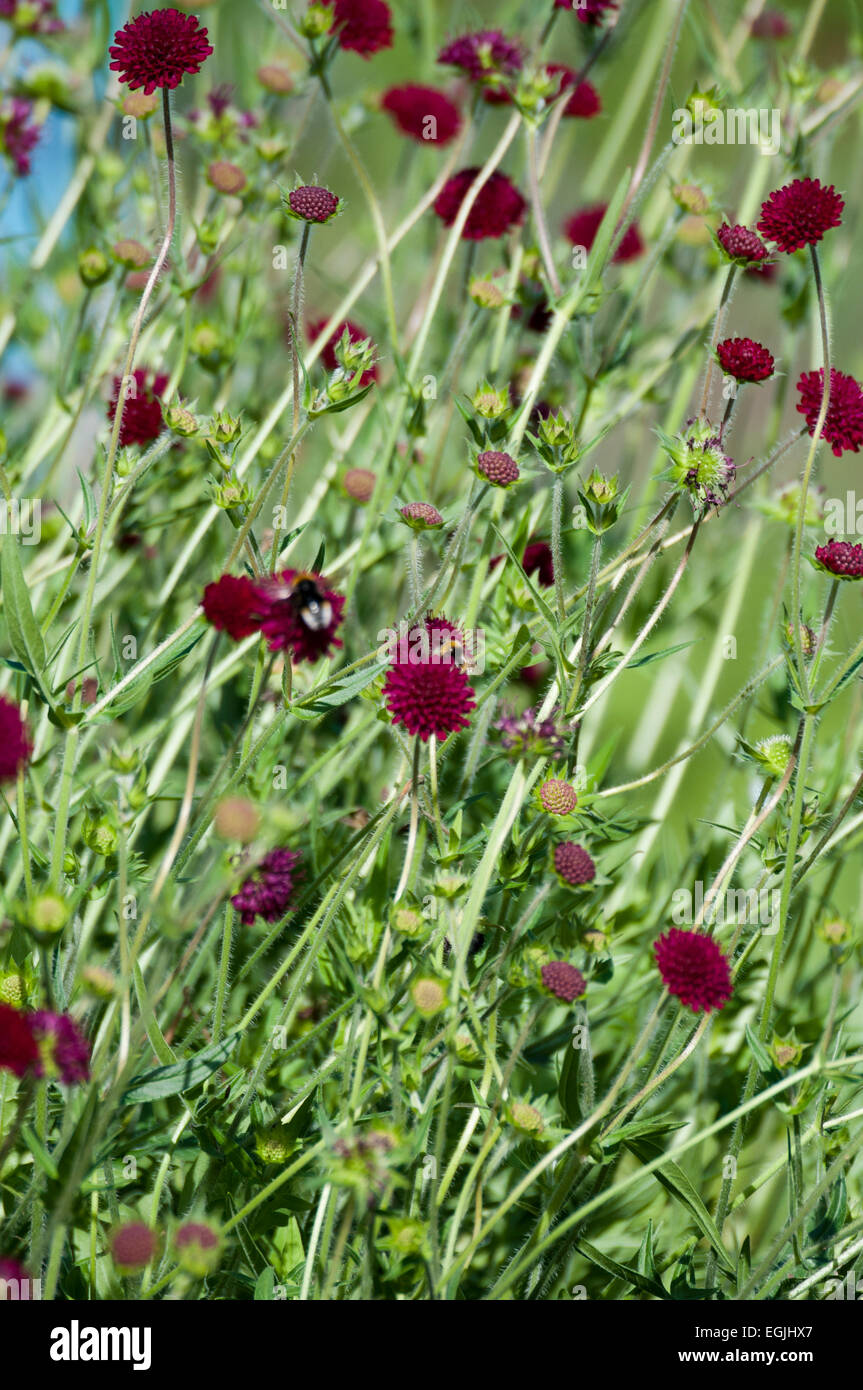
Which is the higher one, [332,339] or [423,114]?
[423,114]

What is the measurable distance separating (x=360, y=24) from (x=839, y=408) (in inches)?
25.1

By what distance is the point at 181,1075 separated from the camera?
83cm

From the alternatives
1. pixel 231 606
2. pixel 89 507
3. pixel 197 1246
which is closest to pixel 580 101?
pixel 89 507

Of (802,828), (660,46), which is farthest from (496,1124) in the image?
(660,46)

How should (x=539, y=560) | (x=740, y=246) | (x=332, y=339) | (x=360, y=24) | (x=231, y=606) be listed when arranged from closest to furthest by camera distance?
(x=231, y=606)
(x=740, y=246)
(x=360, y=24)
(x=539, y=560)
(x=332, y=339)

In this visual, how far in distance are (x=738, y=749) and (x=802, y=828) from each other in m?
0.10

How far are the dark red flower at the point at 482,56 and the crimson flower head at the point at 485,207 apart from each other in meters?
0.10

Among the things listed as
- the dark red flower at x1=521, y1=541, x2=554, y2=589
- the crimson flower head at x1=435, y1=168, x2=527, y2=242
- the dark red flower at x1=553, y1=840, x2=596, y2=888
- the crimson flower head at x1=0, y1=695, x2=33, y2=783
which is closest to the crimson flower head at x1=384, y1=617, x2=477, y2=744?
the dark red flower at x1=553, y1=840, x2=596, y2=888

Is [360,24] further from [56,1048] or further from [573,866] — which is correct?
[56,1048]

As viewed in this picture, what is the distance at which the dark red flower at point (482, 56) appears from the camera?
3.91ft

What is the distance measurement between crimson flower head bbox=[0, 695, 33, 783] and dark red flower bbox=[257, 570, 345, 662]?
0.16 m

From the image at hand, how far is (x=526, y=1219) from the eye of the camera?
1.08 metres

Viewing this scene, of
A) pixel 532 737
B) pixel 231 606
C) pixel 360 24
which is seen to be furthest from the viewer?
pixel 360 24

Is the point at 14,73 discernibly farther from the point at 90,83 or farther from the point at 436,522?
the point at 436,522
